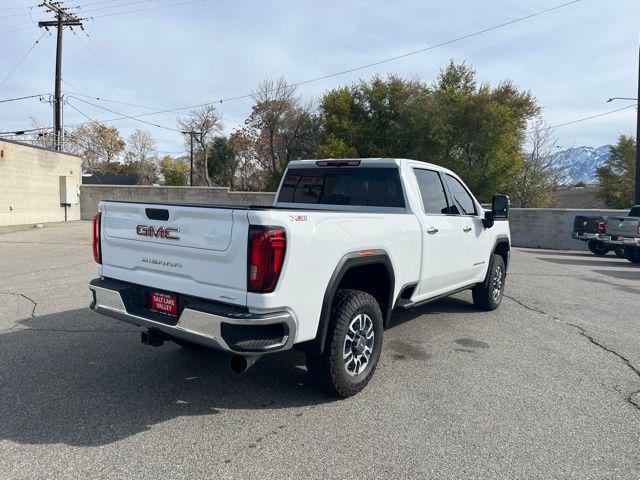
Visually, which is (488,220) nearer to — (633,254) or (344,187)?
(344,187)

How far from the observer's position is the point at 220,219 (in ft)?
10.4

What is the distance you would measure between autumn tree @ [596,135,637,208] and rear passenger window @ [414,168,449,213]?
116ft

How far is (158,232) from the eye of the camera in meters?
3.55

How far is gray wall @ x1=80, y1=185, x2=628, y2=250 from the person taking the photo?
1988 cm

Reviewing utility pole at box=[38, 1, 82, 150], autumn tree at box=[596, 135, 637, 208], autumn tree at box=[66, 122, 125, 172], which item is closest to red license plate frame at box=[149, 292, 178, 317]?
utility pole at box=[38, 1, 82, 150]

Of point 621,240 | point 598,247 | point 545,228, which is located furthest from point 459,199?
point 545,228

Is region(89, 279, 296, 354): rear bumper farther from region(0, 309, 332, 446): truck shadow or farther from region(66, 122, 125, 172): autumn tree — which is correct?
region(66, 122, 125, 172): autumn tree

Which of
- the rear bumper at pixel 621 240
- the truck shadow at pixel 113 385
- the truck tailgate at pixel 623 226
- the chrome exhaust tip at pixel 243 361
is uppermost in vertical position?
the truck tailgate at pixel 623 226

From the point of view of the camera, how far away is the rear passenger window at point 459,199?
18.6ft

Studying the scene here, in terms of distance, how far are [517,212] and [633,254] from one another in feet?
23.8

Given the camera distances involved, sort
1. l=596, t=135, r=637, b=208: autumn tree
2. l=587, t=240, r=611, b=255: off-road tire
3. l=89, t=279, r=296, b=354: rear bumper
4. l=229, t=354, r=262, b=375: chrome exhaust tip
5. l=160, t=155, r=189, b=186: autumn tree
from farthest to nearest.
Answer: l=160, t=155, r=189, b=186: autumn tree, l=596, t=135, r=637, b=208: autumn tree, l=587, t=240, r=611, b=255: off-road tire, l=229, t=354, r=262, b=375: chrome exhaust tip, l=89, t=279, r=296, b=354: rear bumper

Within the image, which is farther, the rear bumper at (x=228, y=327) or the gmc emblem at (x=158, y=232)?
the gmc emblem at (x=158, y=232)

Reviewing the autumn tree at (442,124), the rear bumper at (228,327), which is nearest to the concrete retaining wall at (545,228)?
the autumn tree at (442,124)

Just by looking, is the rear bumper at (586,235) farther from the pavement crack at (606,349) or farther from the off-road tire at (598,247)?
the pavement crack at (606,349)
